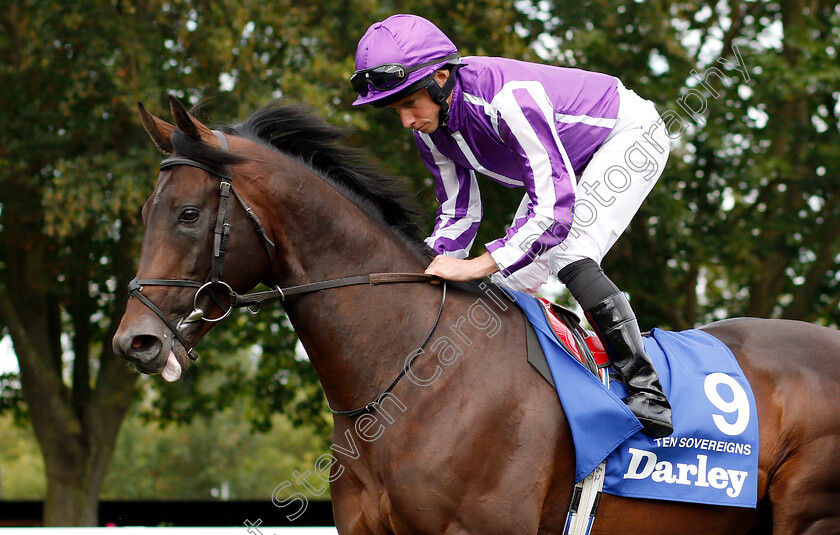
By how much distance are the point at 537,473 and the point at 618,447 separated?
1.21ft

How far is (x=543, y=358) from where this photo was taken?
10.4 feet

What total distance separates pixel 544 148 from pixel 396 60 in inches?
25.2

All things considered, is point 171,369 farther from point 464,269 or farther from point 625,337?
point 625,337

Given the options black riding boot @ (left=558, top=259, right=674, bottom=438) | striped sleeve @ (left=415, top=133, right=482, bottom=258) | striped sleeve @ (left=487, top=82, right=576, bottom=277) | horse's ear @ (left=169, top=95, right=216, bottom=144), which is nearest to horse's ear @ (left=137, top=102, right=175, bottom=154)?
horse's ear @ (left=169, top=95, right=216, bottom=144)

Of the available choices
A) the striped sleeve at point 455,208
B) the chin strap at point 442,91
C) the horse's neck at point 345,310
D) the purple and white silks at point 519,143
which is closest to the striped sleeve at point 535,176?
the purple and white silks at point 519,143

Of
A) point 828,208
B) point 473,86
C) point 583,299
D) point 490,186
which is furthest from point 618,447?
point 828,208

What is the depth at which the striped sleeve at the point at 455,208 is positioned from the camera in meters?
3.69

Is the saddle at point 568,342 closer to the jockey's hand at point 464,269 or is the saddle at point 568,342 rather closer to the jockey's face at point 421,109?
the jockey's hand at point 464,269

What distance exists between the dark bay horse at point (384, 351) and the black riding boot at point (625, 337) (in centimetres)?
30

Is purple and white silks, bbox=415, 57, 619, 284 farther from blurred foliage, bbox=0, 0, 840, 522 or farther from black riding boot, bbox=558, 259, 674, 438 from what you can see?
blurred foliage, bbox=0, 0, 840, 522

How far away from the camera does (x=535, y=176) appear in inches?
122

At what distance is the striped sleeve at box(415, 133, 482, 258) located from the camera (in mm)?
3691

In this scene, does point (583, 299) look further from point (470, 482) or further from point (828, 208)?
point (828, 208)

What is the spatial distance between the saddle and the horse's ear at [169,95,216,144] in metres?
1.38
